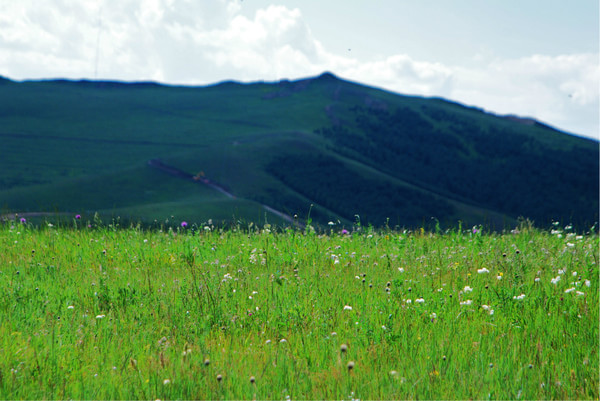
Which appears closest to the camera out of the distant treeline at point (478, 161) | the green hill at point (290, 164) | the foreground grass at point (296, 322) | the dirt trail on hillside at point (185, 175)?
the foreground grass at point (296, 322)

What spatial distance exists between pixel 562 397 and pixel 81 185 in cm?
10906

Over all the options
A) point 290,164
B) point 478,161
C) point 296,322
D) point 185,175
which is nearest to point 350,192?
point 290,164

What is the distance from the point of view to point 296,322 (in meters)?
5.52

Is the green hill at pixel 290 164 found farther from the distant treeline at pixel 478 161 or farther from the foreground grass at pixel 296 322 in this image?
the foreground grass at pixel 296 322

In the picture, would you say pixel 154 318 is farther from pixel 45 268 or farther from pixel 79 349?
pixel 45 268

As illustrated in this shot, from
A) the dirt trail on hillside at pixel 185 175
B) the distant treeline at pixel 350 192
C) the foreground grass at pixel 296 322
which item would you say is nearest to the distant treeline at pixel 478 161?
the distant treeline at pixel 350 192

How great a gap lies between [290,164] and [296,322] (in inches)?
4839

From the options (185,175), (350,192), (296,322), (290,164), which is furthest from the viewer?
(290,164)

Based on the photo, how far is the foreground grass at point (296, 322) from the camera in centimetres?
436

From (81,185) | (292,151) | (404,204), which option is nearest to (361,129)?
(292,151)

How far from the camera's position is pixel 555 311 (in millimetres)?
5742

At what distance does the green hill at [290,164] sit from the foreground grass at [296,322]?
67513 mm

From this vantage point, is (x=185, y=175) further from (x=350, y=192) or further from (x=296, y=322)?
(x=296, y=322)

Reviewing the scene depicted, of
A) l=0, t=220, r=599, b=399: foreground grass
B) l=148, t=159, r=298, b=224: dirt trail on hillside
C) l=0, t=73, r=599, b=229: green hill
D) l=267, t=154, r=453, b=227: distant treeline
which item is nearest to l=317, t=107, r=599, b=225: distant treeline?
l=0, t=73, r=599, b=229: green hill
